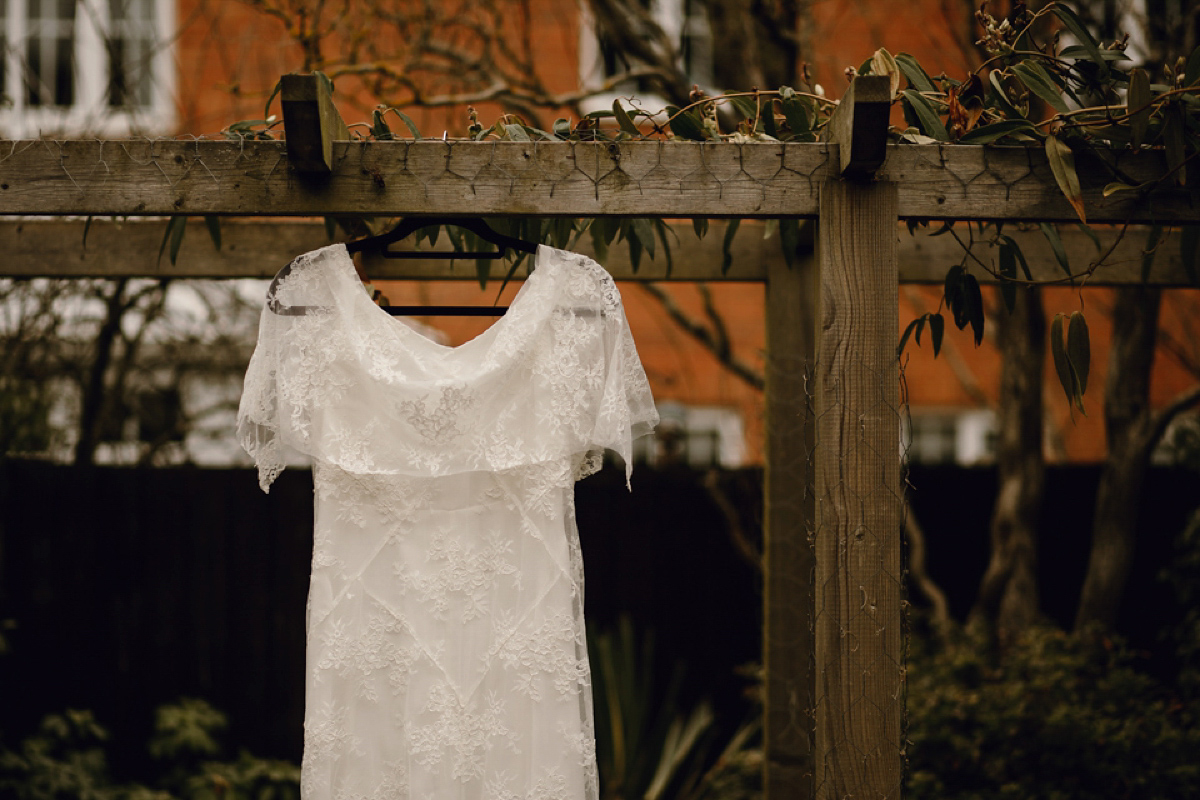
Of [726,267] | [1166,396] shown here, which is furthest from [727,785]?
[1166,396]

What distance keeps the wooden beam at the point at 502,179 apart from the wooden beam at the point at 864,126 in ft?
0.19

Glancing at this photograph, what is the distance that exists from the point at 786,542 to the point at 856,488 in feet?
3.70

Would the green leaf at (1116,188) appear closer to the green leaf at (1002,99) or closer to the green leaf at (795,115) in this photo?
the green leaf at (1002,99)

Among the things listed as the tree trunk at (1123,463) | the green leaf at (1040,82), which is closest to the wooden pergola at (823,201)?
the green leaf at (1040,82)

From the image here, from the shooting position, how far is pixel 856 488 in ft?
6.11

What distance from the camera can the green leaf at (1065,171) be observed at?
180 cm

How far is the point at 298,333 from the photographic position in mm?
1971

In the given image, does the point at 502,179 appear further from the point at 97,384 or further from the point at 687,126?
the point at 97,384

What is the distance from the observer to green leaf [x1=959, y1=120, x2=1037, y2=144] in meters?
1.90

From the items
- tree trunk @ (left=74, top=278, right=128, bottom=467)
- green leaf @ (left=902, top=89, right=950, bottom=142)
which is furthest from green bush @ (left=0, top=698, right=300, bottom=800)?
green leaf @ (left=902, top=89, right=950, bottom=142)

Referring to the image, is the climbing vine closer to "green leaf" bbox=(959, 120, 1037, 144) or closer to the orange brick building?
Answer: "green leaf" bbox=(959, 120, 1037, 144)

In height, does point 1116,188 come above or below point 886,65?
below

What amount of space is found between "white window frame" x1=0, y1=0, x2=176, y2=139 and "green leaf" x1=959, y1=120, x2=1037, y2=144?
12.2 feet

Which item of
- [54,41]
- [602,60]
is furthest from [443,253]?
[54,41]
